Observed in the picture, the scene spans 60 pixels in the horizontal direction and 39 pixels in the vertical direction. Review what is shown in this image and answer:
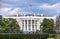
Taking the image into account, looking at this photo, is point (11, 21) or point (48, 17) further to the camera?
point (48, 17)

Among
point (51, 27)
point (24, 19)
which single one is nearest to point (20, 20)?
point (24, 19)

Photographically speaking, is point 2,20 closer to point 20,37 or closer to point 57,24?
point 57,24

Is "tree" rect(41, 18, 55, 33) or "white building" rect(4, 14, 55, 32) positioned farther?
"white building" rect(4, 14, 55, 32)

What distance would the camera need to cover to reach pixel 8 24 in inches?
829

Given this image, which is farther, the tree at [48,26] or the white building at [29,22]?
the white building at [29,22]

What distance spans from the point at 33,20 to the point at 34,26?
81cm

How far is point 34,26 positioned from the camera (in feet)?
83.3

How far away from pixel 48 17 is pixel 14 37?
38.3 feet

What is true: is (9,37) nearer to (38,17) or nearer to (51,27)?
(51,27)

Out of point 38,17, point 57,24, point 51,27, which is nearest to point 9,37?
point 51,27

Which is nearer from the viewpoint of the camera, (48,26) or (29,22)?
(48,26)

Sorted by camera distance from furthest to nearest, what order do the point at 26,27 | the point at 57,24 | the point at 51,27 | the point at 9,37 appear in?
the point at 26,27 < the point at 57,24 < the point at 51,27 < the point at 9,37

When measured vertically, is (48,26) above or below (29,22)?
below

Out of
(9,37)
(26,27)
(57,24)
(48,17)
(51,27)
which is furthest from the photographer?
(26,27)
